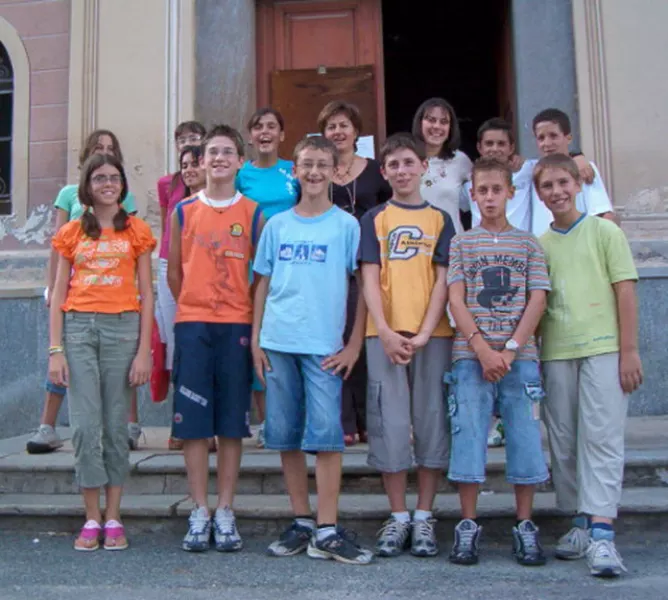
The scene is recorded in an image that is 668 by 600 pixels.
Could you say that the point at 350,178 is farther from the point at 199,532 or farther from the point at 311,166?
the point at 199,532

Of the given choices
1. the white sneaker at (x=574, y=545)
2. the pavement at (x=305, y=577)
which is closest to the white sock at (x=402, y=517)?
the pavement at (x=305, y=577)

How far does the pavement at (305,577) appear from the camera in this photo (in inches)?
113

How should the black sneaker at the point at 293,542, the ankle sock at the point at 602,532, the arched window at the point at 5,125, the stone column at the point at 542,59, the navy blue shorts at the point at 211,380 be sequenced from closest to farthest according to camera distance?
1. the ankle sock at the point at 602,532
2. the black sneaker at the point at 293,542
3. the navy blue shorts at the point at 211,380
4. the stone column at the point at 542,59
5. the arched window at the point at 5,125

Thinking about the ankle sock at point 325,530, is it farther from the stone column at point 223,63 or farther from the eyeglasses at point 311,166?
the stone column at point 223,63

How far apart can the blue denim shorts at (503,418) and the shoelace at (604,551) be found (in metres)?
0.31

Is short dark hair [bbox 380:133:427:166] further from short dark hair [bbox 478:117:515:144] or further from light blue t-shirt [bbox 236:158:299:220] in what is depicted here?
short dark hair [bbox 478:117:515:144]

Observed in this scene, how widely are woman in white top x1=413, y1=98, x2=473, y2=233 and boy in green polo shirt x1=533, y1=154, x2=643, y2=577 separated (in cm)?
99

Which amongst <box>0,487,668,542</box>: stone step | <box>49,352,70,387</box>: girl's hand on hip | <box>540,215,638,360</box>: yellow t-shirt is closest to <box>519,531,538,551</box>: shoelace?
<box>0,487,668,542</box>: stone step

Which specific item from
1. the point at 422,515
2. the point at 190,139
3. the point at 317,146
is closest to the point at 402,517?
the point at 422,515

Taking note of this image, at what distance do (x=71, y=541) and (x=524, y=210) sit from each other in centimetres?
287

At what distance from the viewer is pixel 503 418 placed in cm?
326

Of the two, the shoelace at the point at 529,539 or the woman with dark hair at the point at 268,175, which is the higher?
the woman with dark hair at the point at 268,175

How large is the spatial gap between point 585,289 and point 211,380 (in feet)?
5.40

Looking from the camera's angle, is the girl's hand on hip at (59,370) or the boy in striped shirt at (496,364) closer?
the boy in striped shirt at (496,364)
